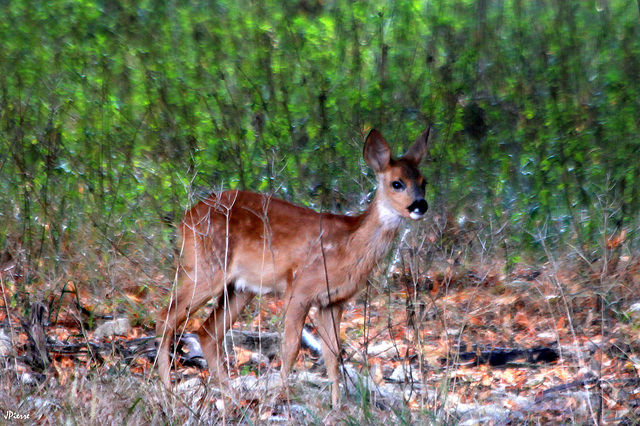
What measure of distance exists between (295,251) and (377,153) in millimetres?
945

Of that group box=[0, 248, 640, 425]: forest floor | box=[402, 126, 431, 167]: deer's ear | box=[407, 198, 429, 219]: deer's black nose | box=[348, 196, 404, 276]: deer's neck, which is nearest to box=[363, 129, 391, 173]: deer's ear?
A: box=[402, 126, 431, 167]: deer's ear

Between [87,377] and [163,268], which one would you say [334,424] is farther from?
[163,268]

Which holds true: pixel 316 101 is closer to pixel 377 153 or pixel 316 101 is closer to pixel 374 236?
pixel 377 153

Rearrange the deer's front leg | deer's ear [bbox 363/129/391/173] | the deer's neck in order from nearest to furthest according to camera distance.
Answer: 1. the deer's front leg
2. the deer's neck
3. deer's ear [bbox 363/129/391/173]

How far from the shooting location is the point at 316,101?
7.76 m

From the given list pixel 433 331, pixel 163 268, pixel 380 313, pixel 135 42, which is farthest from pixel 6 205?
pixel 433 331

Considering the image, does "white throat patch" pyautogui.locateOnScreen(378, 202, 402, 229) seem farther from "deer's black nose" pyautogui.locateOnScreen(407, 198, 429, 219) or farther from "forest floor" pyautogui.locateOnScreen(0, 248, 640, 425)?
"forest floor" pyautogui.locateOnScreen(0, 248, 640, 425)

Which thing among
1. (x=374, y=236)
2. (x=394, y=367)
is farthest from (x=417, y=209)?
(x=394, y=367)

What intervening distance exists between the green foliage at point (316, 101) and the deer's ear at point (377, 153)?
3.78 ft

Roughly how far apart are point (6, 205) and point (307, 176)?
267 cm

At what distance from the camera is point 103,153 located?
304 inches

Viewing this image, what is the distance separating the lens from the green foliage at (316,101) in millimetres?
7605

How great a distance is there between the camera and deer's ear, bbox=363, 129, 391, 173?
608cm

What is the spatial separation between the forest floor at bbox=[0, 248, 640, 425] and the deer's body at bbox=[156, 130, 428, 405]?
0.20 meters
